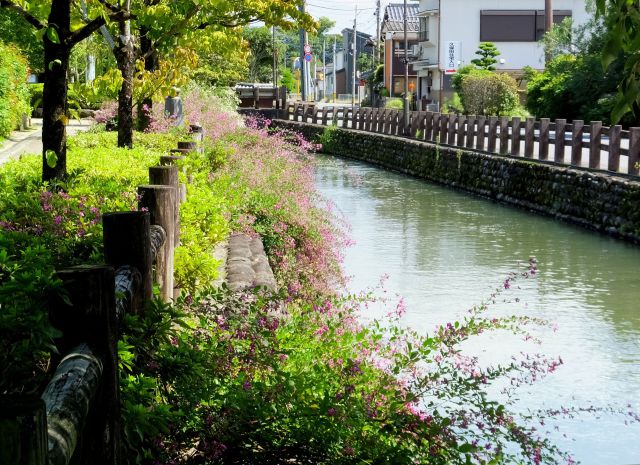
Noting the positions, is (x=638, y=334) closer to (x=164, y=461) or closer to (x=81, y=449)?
(x=164, y=461)

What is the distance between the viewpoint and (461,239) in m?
17.7

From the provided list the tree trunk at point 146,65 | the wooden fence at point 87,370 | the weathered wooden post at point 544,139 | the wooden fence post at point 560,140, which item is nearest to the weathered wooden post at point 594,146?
the wooden fence post at point 560,140

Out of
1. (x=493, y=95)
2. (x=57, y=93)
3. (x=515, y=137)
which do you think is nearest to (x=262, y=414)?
(x=57, y=93)

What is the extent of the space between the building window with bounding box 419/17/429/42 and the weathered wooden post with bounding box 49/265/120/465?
56.6m

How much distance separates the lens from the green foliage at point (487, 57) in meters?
50.2

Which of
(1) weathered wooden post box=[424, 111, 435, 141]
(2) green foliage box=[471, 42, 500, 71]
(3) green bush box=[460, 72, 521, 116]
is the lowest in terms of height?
(1) weathered wooden post box=[424, 111, 435, 141]

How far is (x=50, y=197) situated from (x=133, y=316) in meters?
3.39

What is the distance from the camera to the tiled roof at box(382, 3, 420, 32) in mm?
72562

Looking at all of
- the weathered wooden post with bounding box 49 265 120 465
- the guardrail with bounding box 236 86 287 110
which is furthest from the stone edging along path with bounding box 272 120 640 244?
the guardrail with bounding box 236 86 287 110

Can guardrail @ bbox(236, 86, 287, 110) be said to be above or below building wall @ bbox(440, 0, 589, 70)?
below

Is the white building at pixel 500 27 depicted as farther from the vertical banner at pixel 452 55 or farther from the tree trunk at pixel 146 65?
the tree trunk at pixel 146 65

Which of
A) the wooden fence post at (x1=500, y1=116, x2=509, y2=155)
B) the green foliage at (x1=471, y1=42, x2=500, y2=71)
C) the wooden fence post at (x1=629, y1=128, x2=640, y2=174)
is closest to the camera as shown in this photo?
the wooden fence post at (x1=629, y1=128, x2=640, y2=174)

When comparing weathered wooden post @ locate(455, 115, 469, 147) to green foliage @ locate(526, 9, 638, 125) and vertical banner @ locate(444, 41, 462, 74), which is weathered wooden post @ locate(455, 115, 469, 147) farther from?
vertical banner @ locate(444, 41, 462, 74)

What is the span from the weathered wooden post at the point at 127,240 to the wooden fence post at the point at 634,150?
15464 millimetres
